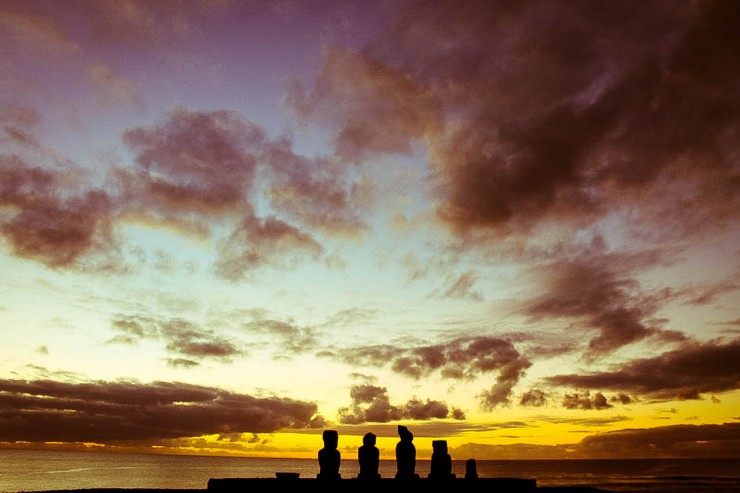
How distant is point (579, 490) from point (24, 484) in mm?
125573

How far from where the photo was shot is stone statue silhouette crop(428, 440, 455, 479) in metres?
29.7

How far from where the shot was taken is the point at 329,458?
29.4 meters

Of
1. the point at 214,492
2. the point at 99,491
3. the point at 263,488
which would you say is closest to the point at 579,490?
the point at 263,488

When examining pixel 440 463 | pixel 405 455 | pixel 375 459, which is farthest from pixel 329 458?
pixel 440 463

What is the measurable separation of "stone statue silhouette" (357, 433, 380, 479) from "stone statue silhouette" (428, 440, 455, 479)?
9.89ft

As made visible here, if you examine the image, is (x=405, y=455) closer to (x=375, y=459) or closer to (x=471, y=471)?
(x=375, y=459)

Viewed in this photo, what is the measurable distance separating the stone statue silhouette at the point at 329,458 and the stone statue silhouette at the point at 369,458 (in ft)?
4.24

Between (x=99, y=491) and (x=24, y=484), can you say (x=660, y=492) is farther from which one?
(x=24, y=484)

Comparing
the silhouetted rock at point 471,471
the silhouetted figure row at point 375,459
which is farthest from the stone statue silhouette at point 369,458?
the silhouetted rock at point 471,471

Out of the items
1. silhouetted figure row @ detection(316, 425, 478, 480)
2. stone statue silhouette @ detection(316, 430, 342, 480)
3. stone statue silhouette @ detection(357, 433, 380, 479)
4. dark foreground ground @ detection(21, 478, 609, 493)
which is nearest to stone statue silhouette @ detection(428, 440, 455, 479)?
silhouetted figure row @ detection(316, 425, 478, 480)

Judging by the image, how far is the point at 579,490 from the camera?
3553cm

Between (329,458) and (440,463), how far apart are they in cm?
606

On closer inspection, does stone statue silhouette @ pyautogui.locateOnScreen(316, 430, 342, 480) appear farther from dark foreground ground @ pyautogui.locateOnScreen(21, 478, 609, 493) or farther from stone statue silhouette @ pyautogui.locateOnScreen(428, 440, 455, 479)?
stone statue silhouette @ pyautogui.locateOnScreen(428, 440, 455, 479)

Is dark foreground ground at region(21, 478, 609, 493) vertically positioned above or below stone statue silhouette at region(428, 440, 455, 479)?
below
